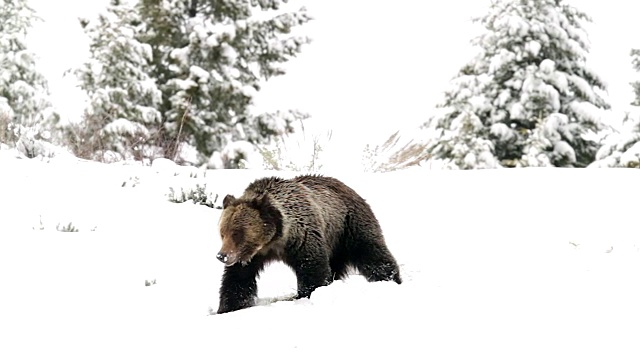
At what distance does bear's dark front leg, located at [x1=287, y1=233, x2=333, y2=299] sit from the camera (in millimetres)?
3945

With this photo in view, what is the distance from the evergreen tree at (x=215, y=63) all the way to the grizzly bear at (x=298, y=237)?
12178 millimetres

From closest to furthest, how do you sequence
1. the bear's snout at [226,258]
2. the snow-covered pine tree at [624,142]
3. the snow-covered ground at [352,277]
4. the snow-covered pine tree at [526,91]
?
1. the snow-covered ground at [352,277]
2. the bear's snout at [226,258]
3. the snow-covered pine tree at [624,142]
4. the snow-covered pine tree at [526,91]

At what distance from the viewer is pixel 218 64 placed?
17.9 metres

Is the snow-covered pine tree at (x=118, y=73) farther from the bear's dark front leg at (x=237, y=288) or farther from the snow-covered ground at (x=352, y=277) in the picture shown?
the bear's dark front leg at (x=237, y=288)

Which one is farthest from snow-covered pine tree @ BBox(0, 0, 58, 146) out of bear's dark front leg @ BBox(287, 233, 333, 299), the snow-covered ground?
bear's dark front leg @ BBox(287, 233, 333, 299)

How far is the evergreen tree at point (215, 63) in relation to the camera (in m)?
17.2

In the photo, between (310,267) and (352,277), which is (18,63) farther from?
(310,267)

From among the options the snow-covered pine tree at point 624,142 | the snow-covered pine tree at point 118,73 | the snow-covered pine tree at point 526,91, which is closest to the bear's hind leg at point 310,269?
the snow-covered pine tree at point 118,73

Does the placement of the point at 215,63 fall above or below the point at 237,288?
above

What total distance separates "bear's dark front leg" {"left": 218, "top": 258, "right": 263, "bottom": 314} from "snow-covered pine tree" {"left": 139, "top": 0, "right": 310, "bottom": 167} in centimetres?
1262

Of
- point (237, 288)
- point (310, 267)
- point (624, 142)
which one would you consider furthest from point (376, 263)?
point (624, 142)

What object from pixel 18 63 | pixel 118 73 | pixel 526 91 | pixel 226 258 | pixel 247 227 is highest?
pixel 18 63

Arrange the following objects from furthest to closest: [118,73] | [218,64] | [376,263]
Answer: [218,64] < [118,73] < [376,263]

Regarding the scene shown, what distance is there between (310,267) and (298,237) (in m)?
0.21
